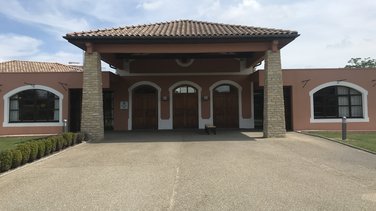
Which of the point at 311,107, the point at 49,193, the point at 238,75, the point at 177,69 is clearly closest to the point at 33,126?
the point at 177,69

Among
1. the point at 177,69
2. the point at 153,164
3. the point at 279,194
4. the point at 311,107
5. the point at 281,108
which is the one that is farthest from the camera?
the point at 177,69

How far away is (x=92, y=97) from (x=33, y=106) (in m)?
5.70

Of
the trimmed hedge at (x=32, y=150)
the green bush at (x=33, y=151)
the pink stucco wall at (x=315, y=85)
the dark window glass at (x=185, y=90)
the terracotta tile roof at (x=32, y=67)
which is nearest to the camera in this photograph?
the trimmed hedge at (x=32, y=150)

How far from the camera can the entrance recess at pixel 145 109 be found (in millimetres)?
19812

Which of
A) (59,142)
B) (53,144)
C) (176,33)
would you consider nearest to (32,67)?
(176,33)

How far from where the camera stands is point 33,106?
1838 cm

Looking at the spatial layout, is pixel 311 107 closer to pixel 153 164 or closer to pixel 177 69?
pixel 177 69

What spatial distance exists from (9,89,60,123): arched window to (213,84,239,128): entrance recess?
8.67 meters

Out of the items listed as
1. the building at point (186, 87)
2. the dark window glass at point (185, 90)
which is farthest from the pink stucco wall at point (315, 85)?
the dark window glass at point (185, 90)

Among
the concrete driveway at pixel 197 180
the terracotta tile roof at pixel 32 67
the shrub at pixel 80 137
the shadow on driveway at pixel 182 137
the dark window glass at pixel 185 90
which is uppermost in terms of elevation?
the terracotta tile roof at pixel 32 67

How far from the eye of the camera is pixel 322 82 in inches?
709

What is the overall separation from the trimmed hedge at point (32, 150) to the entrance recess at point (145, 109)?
23.0 ft

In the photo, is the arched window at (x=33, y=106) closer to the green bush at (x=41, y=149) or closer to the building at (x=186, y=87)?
the building at (x=186, y=87)

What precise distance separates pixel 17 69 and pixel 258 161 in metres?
26.7
